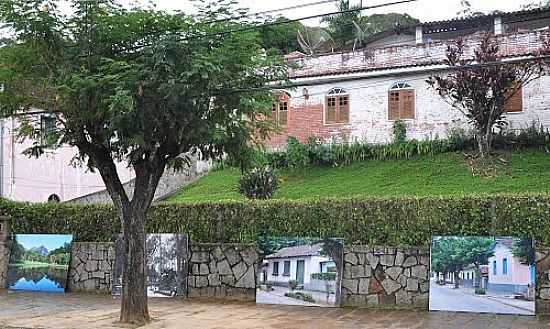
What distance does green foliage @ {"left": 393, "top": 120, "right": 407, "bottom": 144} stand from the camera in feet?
84.3

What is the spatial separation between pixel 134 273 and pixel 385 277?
5.11 metres

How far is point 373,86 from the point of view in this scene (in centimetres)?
2648

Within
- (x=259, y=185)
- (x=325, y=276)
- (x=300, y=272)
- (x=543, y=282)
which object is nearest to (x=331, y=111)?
(x=259, y=185)

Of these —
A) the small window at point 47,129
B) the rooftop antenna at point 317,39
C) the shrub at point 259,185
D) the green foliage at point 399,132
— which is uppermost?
the rooftop antenna at point 317,39

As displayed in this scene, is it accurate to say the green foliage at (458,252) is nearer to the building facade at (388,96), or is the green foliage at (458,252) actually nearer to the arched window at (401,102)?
the building facade at (388,96)

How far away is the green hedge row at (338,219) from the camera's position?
1281cm

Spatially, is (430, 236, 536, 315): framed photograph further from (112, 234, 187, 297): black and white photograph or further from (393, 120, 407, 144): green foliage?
(393, 120, 407, 144): green foliage

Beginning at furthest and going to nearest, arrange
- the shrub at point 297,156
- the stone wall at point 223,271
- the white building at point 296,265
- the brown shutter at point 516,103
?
the shrub at point 297,156 → the brown shutter at point 516,103 → the stone wall at point 223,271 → the white building at point 296,265

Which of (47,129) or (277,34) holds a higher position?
(277,34)

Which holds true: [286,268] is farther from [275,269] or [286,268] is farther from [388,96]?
[388,96]

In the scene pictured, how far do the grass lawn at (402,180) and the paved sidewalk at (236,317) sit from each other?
6.27 metres

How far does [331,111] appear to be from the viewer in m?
27.2

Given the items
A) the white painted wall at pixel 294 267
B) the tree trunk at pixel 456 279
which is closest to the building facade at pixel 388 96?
the white painted wall at pixel 294 267

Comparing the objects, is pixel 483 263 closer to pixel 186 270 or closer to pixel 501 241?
pixel 501 241
